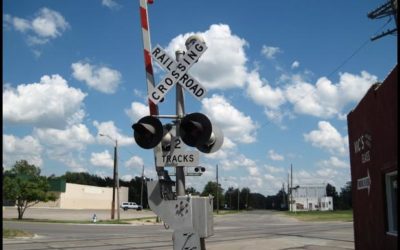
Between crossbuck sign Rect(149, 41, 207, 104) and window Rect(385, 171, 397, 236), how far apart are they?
645 centimetres

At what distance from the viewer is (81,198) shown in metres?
101

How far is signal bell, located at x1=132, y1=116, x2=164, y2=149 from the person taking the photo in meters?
6.73

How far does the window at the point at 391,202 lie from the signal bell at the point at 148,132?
6.79 meters

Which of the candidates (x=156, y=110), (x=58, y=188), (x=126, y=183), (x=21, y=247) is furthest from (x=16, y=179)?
(x=126, y=183)

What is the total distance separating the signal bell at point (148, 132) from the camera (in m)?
6.73

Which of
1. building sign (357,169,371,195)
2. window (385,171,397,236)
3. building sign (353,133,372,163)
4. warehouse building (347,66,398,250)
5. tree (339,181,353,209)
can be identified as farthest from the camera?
tree (339,181,353,209)

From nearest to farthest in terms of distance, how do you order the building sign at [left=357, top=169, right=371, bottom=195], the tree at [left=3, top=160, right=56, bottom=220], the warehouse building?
the warehouse building < the building sign at [left=357, top=169, right=371, bottom=195] < the tree at [left=3, top=160, right=56, bottom=220]

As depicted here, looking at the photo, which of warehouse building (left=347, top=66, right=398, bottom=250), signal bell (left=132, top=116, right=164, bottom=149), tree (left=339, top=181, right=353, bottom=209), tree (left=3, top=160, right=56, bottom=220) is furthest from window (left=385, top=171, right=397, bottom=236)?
tree (left=339, top=181, right=353, bottom=209)

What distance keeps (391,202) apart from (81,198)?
93202 mm

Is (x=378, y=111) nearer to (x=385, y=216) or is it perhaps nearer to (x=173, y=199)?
(x=385, y=216)

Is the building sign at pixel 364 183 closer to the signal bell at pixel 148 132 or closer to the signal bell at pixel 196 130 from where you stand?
the signal bell at pixel 196 130

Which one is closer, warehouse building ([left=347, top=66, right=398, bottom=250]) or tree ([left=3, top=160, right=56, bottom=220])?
warehouse building ([left=347, top=66, right=398, bottom=250])

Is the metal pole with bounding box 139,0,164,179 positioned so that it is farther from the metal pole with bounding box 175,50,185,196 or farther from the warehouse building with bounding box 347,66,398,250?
the warehouse building with bounding box 347,66,398,250

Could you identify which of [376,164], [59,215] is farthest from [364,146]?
[59,215]
